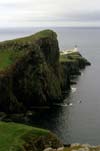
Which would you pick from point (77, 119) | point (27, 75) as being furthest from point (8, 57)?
point (77, 119)

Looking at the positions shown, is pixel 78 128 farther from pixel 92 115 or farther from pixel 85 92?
pixel 85 92

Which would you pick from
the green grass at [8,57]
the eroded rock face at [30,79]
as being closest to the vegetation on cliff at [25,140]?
the eroded rock face at [30,79]

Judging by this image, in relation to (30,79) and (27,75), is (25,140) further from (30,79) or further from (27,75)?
(30,79)

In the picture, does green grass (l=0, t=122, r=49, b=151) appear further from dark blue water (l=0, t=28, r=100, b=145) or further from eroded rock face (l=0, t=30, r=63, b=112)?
eroded rock face (l=0, t=30, r=63, b=112)

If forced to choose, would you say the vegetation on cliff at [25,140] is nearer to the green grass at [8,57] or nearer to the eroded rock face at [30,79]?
the eroded rock face at [30,79]

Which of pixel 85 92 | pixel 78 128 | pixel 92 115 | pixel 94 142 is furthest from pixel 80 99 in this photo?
pixel 94 142

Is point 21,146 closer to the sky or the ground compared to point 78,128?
closer to the sky

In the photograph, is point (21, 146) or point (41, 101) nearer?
point (21, 146)

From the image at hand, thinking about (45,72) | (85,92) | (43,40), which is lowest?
(85,92)

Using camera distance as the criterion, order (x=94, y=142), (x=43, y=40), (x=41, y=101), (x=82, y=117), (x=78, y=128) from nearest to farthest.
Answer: (x=94, y=142) < (x=78, y=128) < (x=82, y=117) < (x=41, y=101) < (x=43, y=40)

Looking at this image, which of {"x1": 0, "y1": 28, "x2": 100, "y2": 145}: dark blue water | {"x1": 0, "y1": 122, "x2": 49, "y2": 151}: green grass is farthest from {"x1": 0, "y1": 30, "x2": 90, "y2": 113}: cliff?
{"x1": 0, "y1": 122, "x2": 49, "y2": 151}: green grass
